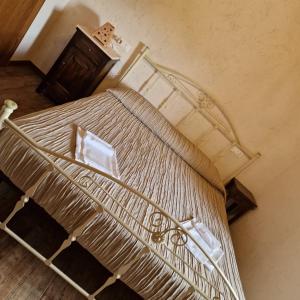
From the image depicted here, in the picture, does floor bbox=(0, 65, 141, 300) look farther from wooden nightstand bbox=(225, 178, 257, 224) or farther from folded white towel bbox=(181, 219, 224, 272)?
wooden nightstand bbox=(225, 178, 257, 224)

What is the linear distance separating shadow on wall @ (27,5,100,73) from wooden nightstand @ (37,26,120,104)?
0.18 meters

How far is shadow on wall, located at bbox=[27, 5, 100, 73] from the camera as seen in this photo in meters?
3.40

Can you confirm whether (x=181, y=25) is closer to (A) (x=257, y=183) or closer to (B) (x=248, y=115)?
(B) (x=248, y=115)

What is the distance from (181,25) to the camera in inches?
129

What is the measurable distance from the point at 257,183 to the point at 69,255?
220 cm

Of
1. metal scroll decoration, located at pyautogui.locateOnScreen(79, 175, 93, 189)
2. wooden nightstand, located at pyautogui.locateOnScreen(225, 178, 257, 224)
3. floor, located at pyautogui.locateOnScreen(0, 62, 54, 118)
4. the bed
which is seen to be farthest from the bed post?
wooden nightstand, located at pyautogui.locateOnScreen(225, 178, 257, 224)

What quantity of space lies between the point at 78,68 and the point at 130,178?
164 cm

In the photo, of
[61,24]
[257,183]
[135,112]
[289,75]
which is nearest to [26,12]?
[61,24]

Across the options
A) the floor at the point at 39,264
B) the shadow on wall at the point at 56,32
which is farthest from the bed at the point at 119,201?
the shadow on wall at the point at 56,32

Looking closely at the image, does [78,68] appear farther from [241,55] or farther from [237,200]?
[237,200]

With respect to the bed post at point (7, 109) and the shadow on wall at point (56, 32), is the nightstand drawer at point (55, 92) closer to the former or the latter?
the shadow on wall at point (56, 32)

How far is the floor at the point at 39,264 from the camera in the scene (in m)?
1.60

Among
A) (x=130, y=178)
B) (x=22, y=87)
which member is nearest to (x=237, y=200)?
(x=130, y=178)

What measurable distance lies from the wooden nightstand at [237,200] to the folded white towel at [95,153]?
168cm
